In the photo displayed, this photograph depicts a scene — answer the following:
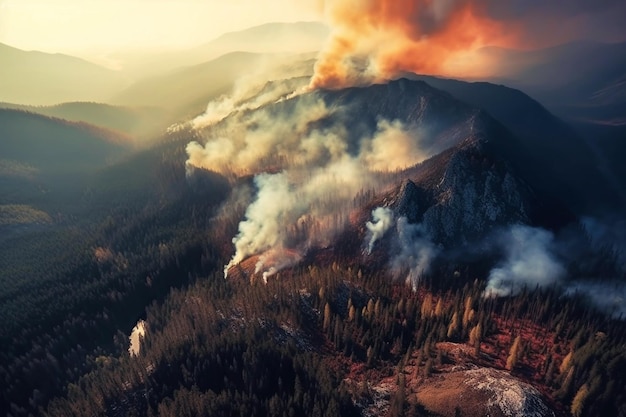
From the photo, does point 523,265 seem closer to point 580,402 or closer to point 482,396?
point 580,402

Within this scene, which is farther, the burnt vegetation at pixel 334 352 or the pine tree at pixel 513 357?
the pine tree at pixel 513 357

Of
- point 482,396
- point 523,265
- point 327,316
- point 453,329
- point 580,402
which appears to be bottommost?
point 327,316

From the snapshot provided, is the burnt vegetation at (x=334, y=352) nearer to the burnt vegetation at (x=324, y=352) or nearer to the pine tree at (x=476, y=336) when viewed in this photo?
the burnt vegetation at (x=324, y=352)

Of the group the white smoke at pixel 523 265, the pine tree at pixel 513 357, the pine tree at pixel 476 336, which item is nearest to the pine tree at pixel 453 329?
the pine tree at pixel 476 336

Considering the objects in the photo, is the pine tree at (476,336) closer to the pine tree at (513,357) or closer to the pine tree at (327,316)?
the pine tree at (513,357)

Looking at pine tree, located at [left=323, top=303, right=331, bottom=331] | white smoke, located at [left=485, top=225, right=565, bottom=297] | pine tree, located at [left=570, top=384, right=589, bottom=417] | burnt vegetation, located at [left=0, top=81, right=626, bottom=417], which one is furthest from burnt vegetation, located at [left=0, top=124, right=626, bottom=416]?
white smoke, located at [left=485, top=225, right=565, bottom=297]

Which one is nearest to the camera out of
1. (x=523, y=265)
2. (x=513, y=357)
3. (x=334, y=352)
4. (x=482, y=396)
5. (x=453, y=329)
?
(x=482, y=396)

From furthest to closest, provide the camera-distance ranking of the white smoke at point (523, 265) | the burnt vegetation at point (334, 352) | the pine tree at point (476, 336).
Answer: the white smoke at point (523, 265), the pine tree at point (476, 336), the burnt vegetation at point (334, 352)

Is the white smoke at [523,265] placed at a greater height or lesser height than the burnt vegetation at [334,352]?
greater

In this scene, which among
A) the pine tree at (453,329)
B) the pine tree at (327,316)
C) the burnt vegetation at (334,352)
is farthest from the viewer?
the pine tree at (327,316)

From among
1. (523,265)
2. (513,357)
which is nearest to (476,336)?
(513,357)

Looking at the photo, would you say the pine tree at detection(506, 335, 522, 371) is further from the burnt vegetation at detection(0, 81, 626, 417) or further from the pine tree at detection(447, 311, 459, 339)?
the pine tree at detection(447, 311, 459, 339)
